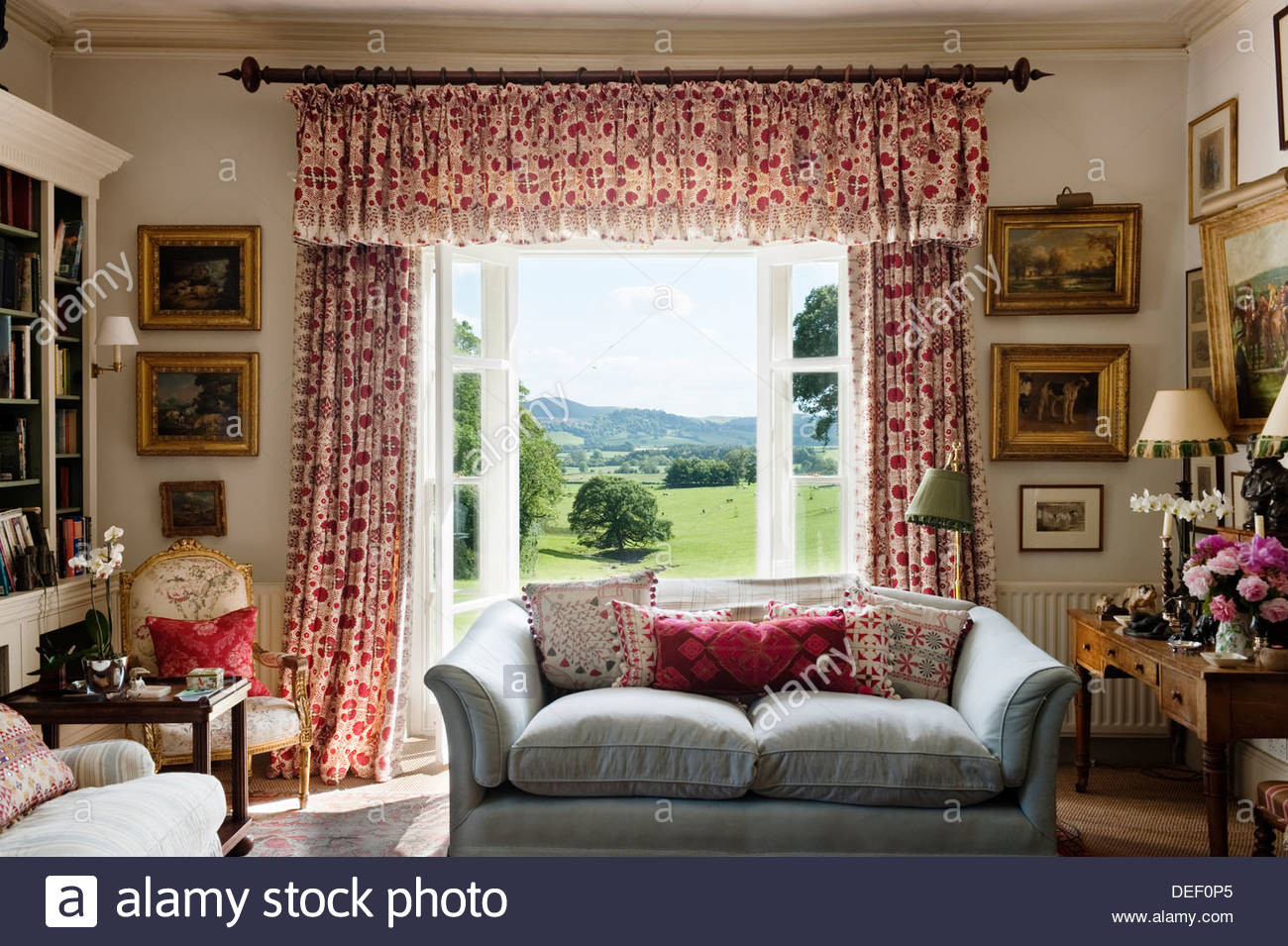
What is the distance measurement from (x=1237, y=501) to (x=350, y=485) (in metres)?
3.76

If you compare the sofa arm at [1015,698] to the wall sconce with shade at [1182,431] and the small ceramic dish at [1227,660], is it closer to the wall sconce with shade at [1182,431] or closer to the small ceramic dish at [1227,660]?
the small ceramic dish at [1227,660]

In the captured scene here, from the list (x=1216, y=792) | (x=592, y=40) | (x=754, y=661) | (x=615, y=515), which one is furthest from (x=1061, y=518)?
(x=592, y=40)

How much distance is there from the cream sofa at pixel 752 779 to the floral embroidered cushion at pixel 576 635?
0.40 m

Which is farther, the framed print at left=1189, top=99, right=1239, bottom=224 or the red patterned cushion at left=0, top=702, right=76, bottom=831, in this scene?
the framed print at left=1189, top=99, right=1239, bottom=224

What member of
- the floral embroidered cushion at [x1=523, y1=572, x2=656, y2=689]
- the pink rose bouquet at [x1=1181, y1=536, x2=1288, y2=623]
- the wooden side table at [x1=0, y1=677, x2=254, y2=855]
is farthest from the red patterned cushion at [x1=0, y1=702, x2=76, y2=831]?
the pink rose bouquet at [x1=1181, y1=536, x2=1288, y2=623]

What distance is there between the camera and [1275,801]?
109 inches

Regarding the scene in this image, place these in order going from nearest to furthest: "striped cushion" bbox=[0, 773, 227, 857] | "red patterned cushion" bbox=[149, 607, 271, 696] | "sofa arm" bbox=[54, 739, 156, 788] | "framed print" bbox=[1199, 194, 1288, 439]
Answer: "striped cushion" bbox=[0, 773, 227, 857] → "sofa arm" bbox=[54, 739, 156, 788] → "framed print" bbox=[1199, 194, 1288, 439] → "red patterned cushion" bbox=[149, 607, 271, 696]

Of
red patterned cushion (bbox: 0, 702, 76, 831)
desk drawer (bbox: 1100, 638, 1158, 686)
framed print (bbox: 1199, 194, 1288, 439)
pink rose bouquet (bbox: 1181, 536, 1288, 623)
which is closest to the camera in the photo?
red patterned cushion (bbox: 0, 702, 76, 831)

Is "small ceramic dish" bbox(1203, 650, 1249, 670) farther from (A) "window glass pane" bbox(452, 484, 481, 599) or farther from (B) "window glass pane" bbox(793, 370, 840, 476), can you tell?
(A) "window glass pane" bbox(452, 484, 481, 599)

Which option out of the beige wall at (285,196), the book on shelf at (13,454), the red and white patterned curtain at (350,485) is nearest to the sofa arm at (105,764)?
the red and white patterned curtain at (350,485)

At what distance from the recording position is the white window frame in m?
4.58

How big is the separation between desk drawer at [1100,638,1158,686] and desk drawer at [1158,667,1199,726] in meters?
0.05

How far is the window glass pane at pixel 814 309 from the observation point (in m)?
4.67

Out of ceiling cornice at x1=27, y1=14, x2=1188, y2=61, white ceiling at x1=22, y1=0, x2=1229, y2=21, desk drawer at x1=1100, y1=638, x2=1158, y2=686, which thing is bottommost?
desk drawer at x1=1100, y1=638, x2=1158, y2=686
